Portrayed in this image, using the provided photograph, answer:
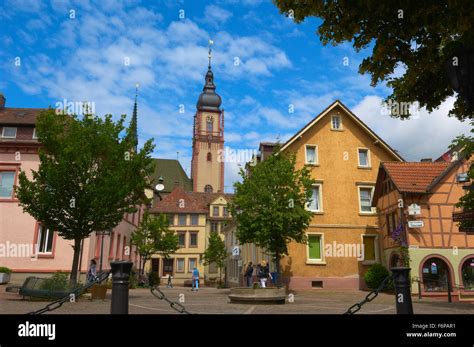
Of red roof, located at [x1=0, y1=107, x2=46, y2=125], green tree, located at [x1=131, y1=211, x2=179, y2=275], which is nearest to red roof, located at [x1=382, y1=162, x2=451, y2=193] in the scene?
green tree, located at [x1=131, y1=211, x2=179, y2=275]

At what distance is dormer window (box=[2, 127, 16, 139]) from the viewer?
27.8m

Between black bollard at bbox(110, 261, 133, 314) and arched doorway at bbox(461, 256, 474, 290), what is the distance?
23.0 m

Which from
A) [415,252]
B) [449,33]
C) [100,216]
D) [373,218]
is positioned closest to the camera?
[449,33]

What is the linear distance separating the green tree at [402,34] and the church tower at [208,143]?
86.3m

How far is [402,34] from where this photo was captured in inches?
287

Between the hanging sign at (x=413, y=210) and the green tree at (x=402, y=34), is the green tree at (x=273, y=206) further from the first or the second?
the green tree at (x=402, y=34)

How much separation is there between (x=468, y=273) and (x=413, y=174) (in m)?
6.31

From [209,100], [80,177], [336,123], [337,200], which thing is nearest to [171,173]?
[209,100]

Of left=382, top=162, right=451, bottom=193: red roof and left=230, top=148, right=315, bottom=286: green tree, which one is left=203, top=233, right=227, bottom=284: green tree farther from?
left=382, top=162, right=451, bottom=193: red roof

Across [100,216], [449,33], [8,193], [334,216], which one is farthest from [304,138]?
[449,33]

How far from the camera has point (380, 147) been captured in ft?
102
